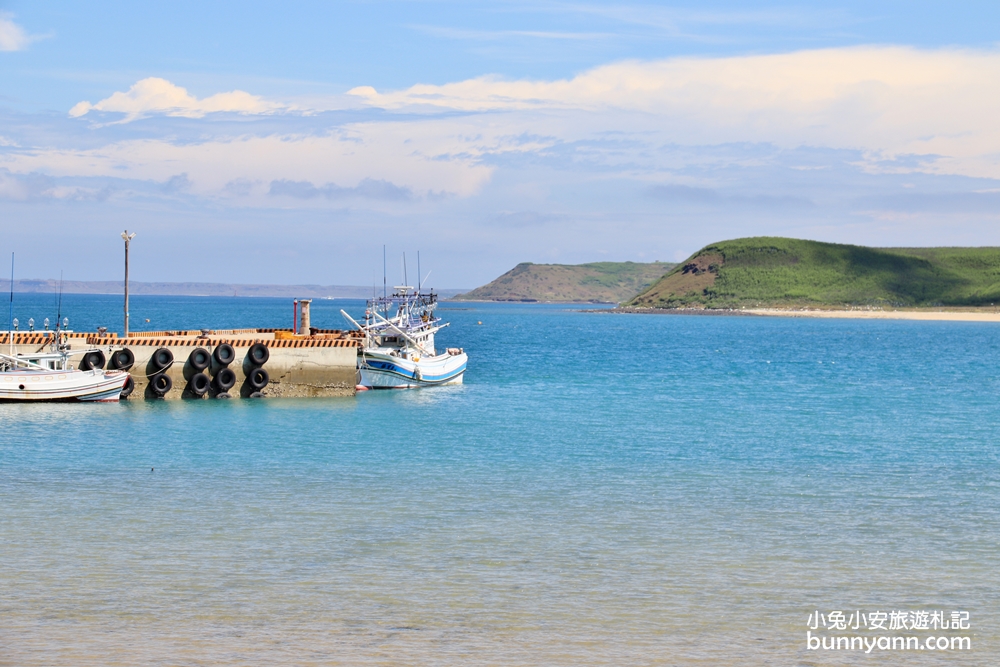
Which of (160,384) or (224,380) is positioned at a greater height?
(224,380)

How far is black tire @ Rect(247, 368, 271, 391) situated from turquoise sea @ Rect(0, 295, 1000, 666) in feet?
13.8

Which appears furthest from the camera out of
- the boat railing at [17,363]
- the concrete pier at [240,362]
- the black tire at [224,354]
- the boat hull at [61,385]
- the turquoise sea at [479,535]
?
the black tire at [224,354]

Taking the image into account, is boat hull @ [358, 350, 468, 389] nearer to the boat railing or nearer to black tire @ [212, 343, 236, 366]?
black tire @ [212, 343, 236, 366]

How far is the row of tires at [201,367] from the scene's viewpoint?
134 feet

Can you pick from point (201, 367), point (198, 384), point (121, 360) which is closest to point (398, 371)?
point (201, 367)

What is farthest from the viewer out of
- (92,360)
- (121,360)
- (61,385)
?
(121,360)

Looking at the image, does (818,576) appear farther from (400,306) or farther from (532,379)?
(532,379)

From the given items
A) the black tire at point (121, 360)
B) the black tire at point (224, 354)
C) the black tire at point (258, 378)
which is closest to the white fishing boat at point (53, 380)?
the black tire at point (121, 360)

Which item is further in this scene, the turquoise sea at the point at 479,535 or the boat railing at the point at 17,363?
the boat railing at the point at 17,363

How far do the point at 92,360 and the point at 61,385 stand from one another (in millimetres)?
3109

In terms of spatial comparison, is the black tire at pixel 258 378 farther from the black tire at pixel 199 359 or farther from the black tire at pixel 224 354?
the black tire at pixel 199 359

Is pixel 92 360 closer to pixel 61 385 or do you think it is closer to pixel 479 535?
pixel 61 385

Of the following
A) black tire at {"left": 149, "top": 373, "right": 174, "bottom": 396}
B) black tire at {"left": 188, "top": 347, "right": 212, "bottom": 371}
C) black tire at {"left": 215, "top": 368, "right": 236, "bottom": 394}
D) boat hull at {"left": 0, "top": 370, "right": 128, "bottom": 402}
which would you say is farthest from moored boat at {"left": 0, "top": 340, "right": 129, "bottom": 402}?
black tire at {"left": 215, "top": 368, "right": 236, "bottom": 394}

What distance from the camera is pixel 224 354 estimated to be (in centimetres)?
4222
